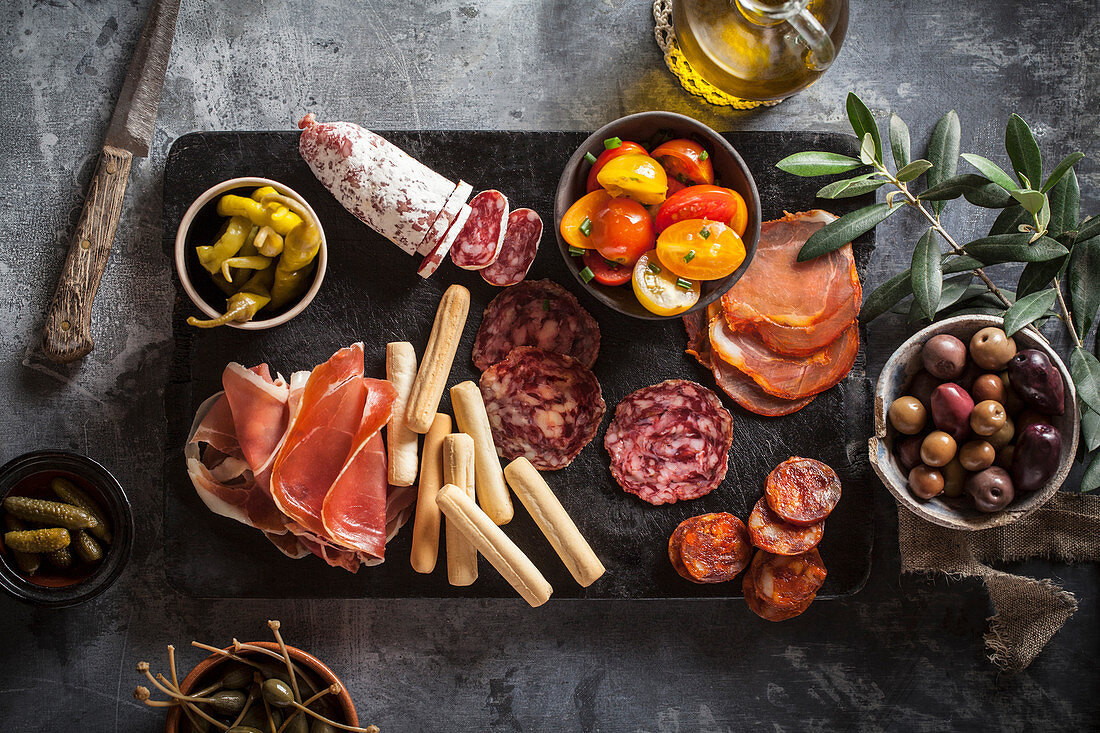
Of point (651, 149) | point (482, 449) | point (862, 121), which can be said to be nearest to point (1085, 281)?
point (862, 121)

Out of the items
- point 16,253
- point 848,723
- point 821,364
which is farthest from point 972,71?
point 16,253

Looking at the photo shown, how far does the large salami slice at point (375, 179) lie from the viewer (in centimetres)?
141

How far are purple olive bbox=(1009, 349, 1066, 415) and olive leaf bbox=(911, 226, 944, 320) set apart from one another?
19cm

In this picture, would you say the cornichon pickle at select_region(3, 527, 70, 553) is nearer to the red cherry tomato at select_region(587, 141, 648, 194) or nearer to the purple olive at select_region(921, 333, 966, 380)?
the red cherry tomato at select_region(587, 141, 648, 194)

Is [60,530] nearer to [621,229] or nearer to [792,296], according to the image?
[621,229]

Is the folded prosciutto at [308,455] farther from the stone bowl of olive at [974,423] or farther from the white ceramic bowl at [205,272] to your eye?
the stone bowl of olive at [974,423]

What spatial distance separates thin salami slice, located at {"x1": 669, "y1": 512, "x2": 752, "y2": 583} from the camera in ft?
4.99

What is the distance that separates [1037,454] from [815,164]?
2.40 feet

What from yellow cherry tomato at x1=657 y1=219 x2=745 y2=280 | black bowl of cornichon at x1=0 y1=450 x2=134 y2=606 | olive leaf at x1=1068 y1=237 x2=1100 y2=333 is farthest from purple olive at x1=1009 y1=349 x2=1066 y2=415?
black bowl of cornichon at x1=0 y1=450 x2=134 y2=606

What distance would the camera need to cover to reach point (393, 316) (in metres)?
1.56

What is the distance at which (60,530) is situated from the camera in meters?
1.41

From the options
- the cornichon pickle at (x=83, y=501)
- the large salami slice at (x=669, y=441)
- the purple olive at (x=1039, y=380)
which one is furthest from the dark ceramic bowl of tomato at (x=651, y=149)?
the cornichon pickle at (x=83, y=501)

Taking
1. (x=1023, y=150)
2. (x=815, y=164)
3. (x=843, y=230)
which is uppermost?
(x=1023, y=150)

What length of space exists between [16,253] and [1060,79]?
8.41 ft
